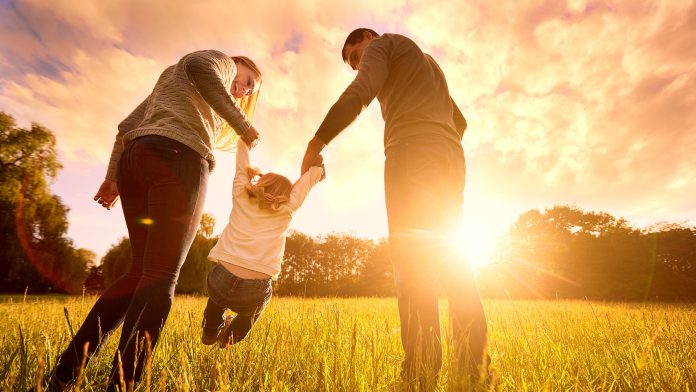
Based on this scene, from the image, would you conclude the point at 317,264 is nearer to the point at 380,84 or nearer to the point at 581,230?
the point at 581,230

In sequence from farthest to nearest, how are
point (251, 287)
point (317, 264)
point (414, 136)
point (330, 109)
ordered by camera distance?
point (317, 264), point (251, 287), point (414, 136), point (330, 109)

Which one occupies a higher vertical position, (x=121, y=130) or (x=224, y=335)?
(x=121, y=130)

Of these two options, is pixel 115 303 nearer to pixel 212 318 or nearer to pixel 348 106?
pixel 212 318

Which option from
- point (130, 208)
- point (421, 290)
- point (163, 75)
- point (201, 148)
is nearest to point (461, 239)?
point (421, 290)

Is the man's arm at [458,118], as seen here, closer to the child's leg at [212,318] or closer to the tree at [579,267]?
the child's leg at [212,318]

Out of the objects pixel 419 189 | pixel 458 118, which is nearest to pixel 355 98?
pixel 419 189

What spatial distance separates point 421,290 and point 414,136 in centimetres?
96

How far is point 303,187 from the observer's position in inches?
102

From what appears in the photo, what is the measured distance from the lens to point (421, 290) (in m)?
1.76

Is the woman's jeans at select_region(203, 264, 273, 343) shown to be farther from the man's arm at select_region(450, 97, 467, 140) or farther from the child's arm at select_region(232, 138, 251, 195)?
the man's arm at select_region(450, 97, 467, 140)

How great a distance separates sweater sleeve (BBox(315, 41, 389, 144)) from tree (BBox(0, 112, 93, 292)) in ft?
102

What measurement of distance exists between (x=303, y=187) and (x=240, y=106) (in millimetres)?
841

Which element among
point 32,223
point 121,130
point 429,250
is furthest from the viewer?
point 32,223

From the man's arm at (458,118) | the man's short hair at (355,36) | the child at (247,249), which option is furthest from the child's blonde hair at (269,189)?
the man's arm at (458,118)
